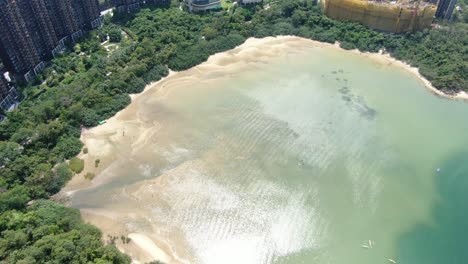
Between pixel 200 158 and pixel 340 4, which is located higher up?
Answer: pixel 340 4

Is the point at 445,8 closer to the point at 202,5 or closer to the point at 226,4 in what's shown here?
the point at 226,4

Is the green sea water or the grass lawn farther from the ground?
the grass lawn

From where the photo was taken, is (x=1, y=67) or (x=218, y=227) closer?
(x=218, y=227)

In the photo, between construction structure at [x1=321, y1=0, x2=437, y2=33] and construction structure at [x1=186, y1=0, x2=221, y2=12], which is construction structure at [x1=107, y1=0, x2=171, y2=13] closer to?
construction structure at [x1=186, y1=0, x2=221, y2=12]

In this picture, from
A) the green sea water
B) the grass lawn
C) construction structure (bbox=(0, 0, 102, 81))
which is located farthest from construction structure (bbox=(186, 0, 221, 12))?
the green sea water

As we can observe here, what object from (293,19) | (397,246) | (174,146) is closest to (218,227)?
(174,146)

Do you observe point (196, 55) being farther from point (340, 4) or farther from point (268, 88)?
point (340, 4)

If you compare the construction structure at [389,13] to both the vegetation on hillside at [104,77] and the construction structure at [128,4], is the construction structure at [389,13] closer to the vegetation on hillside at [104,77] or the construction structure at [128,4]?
the vegetation on hillside at [104,77]
